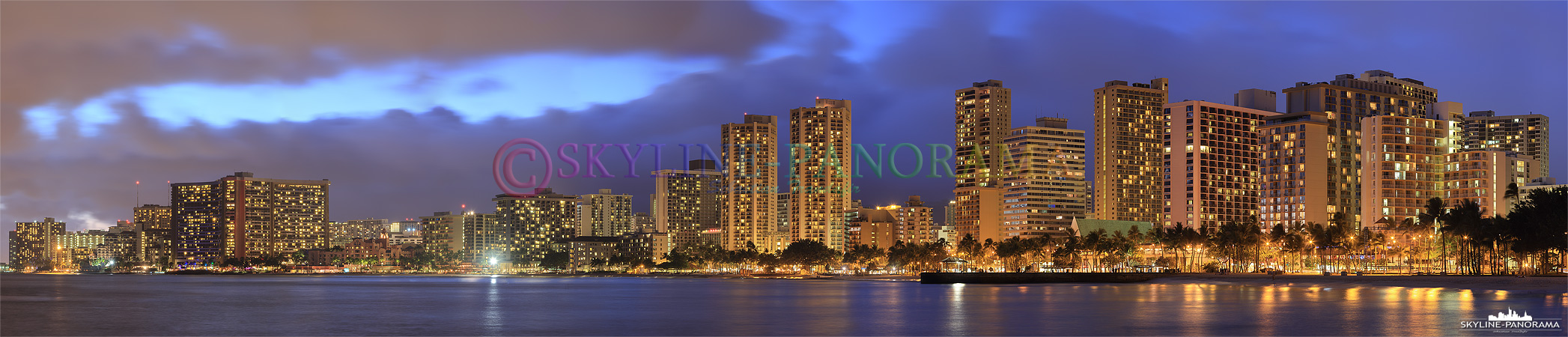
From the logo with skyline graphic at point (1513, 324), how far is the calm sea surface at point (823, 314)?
1.05 meters

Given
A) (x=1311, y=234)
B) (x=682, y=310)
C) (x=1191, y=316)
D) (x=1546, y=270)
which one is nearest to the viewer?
(x=1191, y=316)

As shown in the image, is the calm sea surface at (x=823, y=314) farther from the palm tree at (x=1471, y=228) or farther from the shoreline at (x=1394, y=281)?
the palm tree at (x=1471, y=228)

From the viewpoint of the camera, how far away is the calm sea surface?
66812 millimetres

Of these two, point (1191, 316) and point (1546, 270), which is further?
point (1546, 270)

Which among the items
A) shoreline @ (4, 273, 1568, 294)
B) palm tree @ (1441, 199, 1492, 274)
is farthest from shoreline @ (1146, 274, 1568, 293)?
palm tree @ (1441, 199, 1492, 274)

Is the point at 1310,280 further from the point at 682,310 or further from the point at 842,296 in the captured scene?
the point at 682,310

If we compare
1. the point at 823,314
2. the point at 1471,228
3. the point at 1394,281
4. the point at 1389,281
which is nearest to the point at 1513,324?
the point at 823,314

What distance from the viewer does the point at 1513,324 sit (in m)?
61.3

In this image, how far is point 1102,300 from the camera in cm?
10150

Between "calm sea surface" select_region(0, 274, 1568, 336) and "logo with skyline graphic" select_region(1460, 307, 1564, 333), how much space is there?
1051 mm

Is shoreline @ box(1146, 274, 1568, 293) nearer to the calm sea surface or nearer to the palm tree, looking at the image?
the calm sea surface

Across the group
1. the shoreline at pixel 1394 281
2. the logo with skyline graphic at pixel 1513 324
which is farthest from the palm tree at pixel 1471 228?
the logo with skyline graphic at pixel 1513 324

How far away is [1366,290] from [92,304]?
11646cm

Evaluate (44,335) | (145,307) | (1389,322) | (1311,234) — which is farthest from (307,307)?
(1311,234)
